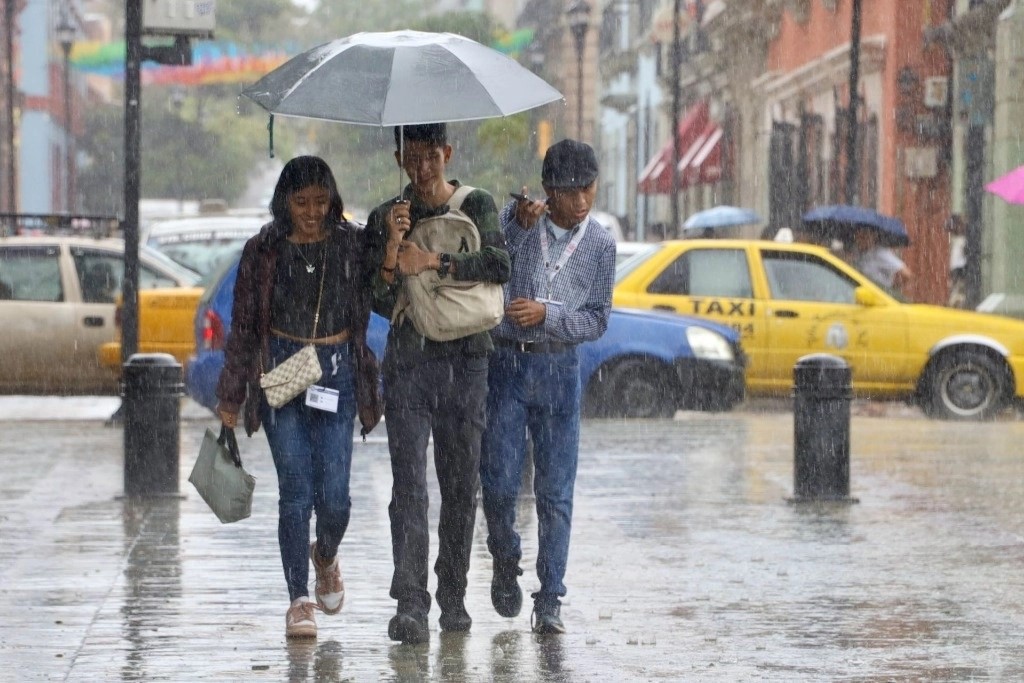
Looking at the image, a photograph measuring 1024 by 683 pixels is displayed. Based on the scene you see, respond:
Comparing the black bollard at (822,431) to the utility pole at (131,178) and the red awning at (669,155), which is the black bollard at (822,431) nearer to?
the utility pole at (131,178)

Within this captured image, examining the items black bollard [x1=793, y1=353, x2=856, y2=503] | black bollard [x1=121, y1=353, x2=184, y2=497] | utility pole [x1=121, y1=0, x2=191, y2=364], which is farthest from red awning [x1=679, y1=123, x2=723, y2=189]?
black bollard [x1=121, y1=353, x2=184, y2=497]

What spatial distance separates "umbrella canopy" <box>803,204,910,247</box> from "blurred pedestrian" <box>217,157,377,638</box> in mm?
14215

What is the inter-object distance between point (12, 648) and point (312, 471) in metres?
1.17

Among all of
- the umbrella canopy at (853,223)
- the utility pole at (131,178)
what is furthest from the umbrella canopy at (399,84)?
the umbrella canopy at (853,223)

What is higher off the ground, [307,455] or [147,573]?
[307,455]

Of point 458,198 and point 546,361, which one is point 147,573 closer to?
point 546,361

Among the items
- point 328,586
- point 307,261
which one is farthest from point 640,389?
point 307,261

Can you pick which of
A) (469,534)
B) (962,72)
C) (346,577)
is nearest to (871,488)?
(346,577)

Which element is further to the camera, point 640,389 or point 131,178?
point 640,389

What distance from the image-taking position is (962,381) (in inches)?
726

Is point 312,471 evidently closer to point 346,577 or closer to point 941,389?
point 346,577

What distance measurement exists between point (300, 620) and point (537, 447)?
3.38ft

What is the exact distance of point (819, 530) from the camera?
10.6 m

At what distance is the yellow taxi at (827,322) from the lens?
60.0ft
